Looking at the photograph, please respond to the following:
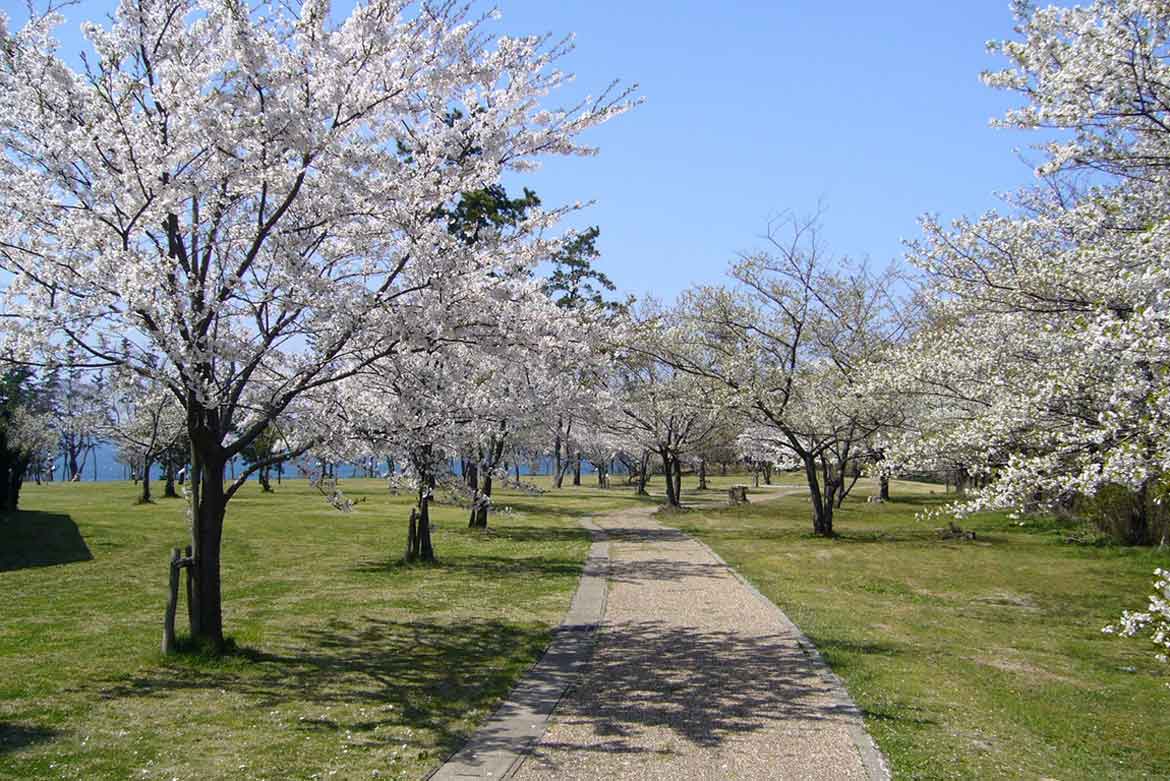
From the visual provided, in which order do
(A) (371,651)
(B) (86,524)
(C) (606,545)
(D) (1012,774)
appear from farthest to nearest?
(B) (86,524), (C) (606,545), (A) (371,651), (D) (1012,774)

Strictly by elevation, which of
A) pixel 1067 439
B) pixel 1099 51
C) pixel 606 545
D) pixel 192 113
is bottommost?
pixel 606 545

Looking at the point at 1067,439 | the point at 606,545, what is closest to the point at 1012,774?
the point at 1067,439

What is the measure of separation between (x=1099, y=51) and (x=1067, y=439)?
419cm

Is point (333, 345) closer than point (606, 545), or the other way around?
point (333, 345)

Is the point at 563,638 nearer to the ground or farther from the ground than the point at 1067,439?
nearer to the ground

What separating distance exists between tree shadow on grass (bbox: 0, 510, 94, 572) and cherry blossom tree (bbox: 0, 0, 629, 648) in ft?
37.0

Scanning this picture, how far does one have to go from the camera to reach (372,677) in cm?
829

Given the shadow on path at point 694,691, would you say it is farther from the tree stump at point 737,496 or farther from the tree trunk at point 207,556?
the tree stump at point 737,496

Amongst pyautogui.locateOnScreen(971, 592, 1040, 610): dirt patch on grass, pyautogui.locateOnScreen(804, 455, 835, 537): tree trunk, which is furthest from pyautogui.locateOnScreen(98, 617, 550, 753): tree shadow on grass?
pyautogui.locateOnScreen(804, 455, 835, 537): tree trunk

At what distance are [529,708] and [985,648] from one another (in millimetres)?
6415

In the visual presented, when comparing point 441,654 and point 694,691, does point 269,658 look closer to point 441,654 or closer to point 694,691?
point 441,654

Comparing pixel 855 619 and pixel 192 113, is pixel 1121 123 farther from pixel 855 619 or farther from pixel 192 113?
pixel 192 113

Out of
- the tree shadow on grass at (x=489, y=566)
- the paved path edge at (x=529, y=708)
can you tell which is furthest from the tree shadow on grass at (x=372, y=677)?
the tree shadow on grass at (x=489, y=566)

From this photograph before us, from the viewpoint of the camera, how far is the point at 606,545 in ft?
70.2
